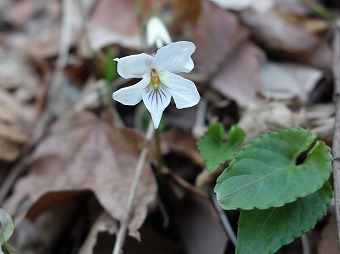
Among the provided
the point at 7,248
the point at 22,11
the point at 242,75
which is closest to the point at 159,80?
the point at 7,248

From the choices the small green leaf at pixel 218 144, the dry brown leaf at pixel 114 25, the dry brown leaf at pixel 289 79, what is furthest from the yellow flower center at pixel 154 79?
the dry brown leaf at pixel 114 25

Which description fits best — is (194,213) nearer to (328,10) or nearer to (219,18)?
(219,18)

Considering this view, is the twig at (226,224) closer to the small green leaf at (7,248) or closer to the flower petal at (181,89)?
the flower petal at (181,89)

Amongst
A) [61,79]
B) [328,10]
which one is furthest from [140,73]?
[328,10]

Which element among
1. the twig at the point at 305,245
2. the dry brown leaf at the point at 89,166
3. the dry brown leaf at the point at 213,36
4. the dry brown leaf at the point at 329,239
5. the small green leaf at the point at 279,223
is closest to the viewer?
the small green leaf at the point at 279,223

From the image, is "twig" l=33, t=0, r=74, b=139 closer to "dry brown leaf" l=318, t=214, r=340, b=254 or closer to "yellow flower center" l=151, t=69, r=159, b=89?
"yellow flower center" l=151, t=69, r=159, b=89

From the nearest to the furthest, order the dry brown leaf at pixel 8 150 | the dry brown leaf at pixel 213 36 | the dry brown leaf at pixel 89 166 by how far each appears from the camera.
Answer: the dry brown leaf at pixel 89 166
the dry brown leaf at pixel 8 150
the dry brown leaf at pixel 213 36

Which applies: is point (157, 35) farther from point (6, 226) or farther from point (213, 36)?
point (6, 226)
